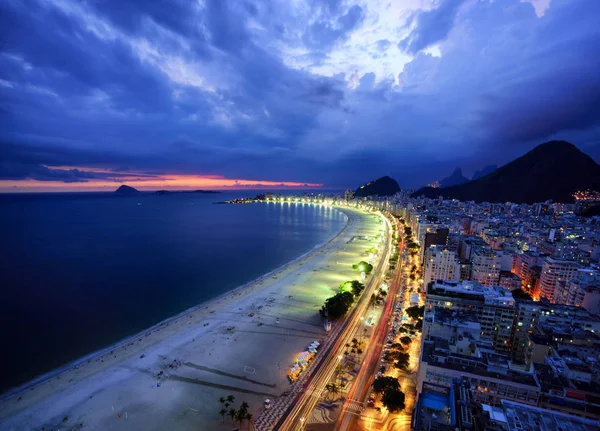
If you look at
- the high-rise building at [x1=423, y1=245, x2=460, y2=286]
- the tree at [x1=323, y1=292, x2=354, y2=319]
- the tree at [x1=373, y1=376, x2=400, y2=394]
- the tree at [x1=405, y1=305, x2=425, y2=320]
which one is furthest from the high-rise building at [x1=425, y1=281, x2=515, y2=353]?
the high-rise building at [x1=423, y1=245, x2=460, y2=286]

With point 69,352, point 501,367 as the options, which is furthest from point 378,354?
point 69,352

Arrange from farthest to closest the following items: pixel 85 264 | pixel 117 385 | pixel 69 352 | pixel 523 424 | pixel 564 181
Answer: pixel 564 181 → pixel 85 264 → pixel 69 352 → pixel 117 385 → pixel 523 424

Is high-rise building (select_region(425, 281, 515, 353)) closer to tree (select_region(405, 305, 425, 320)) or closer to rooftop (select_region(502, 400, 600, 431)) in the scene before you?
tree (select_region(405, 305, 425, 320))

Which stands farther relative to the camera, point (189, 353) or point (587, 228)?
point (587, 228)

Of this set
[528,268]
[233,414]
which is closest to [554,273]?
[528,268]

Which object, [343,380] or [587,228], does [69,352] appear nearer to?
[343,380]

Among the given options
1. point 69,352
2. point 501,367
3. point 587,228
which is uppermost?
point 587,228

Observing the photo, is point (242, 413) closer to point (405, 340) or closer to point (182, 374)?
point (182, 374)
